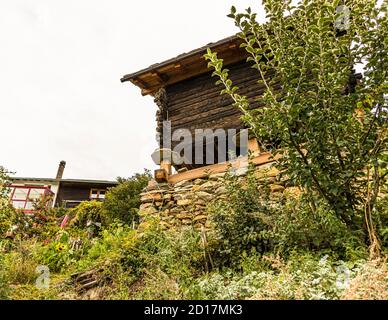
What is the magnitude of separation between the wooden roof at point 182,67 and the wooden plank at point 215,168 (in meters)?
2.24

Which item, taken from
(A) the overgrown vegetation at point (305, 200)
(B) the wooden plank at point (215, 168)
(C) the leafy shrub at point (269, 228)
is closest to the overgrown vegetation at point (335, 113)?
(A) the overgrown vegetation at point (305, 200)

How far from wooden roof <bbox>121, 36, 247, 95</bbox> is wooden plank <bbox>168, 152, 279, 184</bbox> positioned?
2.24 meters

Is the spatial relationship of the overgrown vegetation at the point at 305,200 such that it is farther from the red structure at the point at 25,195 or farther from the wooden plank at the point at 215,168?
the red structure at the point at 25,195

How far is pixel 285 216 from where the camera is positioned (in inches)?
157

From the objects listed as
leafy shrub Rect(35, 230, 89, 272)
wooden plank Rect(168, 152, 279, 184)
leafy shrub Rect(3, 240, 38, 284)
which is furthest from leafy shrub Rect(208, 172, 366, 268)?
leafy shrub Rect(35, 230, 89, 272)

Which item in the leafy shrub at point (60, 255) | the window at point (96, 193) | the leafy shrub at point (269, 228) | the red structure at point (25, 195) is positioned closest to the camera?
the leafy shrub at point (269, 228)

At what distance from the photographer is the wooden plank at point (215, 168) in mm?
5688

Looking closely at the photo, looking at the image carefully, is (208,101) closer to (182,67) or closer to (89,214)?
(182,67)

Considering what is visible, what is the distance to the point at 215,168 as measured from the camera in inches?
240

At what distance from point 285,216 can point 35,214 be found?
10.1 meters

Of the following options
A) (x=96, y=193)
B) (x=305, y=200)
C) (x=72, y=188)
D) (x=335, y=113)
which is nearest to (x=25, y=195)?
(x=72, y=188)

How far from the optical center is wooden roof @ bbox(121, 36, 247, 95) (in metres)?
6.56

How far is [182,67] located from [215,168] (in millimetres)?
2388
